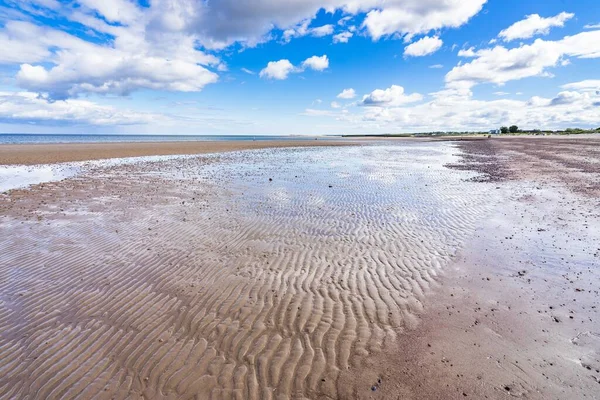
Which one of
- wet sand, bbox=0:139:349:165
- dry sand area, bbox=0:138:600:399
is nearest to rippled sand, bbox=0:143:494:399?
dry sand area, bbox=0:138:600:399

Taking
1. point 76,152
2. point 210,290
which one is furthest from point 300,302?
point 76,152

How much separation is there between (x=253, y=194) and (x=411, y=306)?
39.2 feet

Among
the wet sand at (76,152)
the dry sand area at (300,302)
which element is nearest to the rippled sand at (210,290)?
the dry sand area at (300,302)

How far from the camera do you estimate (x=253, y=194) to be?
1703 centimetres

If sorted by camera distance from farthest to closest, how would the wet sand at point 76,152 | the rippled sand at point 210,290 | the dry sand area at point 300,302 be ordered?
the wet sand at point 76,152 → the rippled sand at point 210,290 → the dry sand area at point 300,302

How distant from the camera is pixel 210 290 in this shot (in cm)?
694

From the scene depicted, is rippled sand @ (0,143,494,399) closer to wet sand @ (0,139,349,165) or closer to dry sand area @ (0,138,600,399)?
dry sand area @ (0,138,600,399)

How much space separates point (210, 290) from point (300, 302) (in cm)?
204

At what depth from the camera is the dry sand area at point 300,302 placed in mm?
4445

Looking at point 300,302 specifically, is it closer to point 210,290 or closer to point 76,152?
point 210,290

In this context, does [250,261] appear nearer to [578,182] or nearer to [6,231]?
[6,231]

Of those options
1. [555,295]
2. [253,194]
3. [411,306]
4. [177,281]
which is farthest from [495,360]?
[253,194]

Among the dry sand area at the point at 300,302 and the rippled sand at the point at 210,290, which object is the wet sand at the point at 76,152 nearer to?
the rippled sand at the point at 210,290

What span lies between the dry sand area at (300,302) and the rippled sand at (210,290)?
0.04 m
